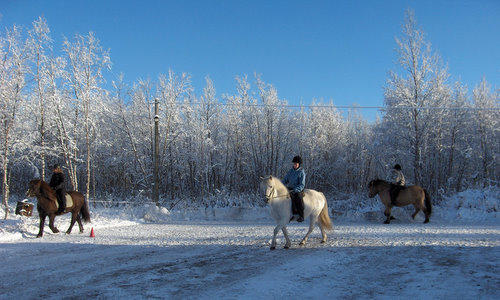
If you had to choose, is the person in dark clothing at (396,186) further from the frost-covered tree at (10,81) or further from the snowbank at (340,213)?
the frost-covered tree at (10,81)

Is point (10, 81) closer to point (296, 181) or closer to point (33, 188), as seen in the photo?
point (33, 188)

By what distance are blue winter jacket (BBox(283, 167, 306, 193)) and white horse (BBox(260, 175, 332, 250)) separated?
Result: 286 millimetres

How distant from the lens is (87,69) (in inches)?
862

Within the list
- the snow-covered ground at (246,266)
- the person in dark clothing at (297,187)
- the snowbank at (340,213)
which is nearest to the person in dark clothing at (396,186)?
the snowbank at (340,213)

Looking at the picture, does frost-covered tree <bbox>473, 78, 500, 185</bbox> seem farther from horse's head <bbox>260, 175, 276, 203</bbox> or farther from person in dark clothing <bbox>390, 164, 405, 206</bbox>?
horse's head <bbox>260, 175, 276, 203</bbox>

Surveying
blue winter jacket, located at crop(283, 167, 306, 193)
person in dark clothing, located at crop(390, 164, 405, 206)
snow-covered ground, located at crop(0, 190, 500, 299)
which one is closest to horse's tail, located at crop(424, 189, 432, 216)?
person in dark clothing, located at crop(390, 164, 405, 206)

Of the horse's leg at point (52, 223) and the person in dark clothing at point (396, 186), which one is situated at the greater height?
the person in dark clothing at point (396, 186)

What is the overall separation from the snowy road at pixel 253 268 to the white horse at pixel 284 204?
0.53 meters

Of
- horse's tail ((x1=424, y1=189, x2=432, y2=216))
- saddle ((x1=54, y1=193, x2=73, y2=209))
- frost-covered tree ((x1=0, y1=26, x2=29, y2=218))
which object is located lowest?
horse's tail ((x1=424, y1=189, x2=432, y2=216))

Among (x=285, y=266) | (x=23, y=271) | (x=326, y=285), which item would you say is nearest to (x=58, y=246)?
(x=23, y=271)

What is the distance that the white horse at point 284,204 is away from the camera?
25.6 feet

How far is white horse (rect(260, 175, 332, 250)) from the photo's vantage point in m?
7.82

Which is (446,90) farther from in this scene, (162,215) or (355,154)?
(162,215)

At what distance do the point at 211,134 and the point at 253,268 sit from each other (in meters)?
32.2
